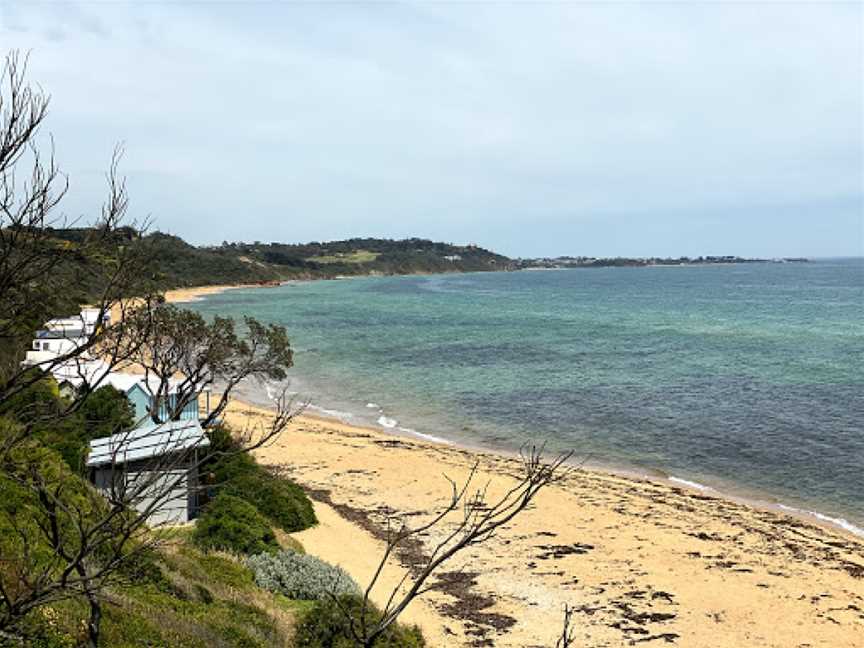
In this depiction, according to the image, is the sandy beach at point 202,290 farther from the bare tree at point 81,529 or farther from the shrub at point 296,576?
the bare tree at point 81,529

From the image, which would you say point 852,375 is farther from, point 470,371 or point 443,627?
point 443,627

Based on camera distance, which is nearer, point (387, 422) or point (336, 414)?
point (387, 422)

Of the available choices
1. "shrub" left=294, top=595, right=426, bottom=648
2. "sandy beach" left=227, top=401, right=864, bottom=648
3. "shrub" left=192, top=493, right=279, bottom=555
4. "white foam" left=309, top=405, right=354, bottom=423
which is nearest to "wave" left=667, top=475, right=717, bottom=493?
"sandy beach" left=227, top=401, right=864, bottom=648

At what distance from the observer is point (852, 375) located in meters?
41.9

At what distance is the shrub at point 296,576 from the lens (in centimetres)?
1322

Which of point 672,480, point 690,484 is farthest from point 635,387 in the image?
point 690,484

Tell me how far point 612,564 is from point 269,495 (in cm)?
863

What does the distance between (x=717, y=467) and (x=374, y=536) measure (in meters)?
13.8

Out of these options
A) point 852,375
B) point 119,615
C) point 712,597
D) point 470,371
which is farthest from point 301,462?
point 852,375

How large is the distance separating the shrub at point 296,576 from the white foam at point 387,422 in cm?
1737

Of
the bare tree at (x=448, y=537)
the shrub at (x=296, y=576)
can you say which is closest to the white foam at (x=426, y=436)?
the bare tree at (x=448, y=537)

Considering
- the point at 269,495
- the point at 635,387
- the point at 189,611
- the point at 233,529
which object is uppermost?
the point at 189,611

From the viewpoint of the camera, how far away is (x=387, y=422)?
32.7m

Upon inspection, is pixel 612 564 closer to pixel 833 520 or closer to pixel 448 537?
pixel 833 520
